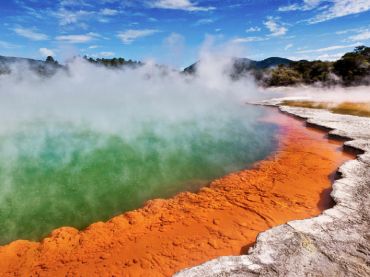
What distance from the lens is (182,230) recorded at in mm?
4734

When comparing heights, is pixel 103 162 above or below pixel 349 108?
below

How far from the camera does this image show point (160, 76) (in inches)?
2147

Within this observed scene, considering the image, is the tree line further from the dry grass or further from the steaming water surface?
the steaming water surface

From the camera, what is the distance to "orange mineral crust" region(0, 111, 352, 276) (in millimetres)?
4023

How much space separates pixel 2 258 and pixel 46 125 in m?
10.7

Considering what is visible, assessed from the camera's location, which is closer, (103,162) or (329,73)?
(103,162)

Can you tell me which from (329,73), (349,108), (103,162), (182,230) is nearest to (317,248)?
(182,230)

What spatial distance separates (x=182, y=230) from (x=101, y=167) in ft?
12.7

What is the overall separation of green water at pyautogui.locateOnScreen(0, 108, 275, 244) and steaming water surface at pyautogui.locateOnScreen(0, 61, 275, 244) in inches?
0.7

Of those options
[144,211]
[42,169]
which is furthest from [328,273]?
[42,169]

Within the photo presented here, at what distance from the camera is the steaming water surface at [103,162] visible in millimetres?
5730

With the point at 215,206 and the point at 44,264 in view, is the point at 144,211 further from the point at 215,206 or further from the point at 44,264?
the point at 44,264

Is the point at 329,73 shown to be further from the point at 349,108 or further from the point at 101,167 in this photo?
the point at 101,167

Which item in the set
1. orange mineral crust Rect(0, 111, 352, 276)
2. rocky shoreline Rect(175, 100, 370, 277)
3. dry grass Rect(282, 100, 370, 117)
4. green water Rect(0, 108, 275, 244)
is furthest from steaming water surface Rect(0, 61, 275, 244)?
dry grass Rect(282, 100, 370, 117)
